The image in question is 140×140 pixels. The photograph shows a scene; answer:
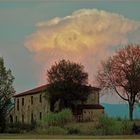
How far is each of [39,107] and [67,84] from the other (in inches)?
544

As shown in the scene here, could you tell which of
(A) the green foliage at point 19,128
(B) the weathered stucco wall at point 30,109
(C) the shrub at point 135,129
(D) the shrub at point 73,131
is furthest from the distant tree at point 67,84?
(C) the shrub at point 135,129

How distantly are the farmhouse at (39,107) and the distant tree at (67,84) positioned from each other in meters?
2.75

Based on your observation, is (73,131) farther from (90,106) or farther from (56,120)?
(90,106)

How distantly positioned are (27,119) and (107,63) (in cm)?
2612

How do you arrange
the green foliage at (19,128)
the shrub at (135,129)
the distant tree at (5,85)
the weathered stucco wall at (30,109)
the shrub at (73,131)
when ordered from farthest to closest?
1. the weathered stucco wall at (30,109)
2. the distant tree at (5,85)
3. the green foliage at (19,128)
4. the shrub at (73,131)
5. the shrub at (135,129)

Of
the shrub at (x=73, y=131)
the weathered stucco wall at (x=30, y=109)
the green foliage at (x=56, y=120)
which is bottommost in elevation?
the shrub at (x=73, y=131)

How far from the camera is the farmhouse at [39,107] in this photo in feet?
346

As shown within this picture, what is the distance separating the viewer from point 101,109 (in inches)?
4235

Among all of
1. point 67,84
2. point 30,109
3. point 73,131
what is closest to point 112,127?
point 73,131

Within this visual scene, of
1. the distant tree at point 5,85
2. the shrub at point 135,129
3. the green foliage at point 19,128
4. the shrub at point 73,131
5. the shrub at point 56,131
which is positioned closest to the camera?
the shrub at point 56,131

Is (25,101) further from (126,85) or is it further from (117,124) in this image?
(117,124)

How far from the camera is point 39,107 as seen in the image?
114000 millimetres

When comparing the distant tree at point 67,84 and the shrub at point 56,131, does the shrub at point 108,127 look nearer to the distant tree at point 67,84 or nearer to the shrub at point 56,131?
the shrub at point 56,131

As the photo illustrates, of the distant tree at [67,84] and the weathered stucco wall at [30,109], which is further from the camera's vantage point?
the weathered stucco wall at [30,109]
